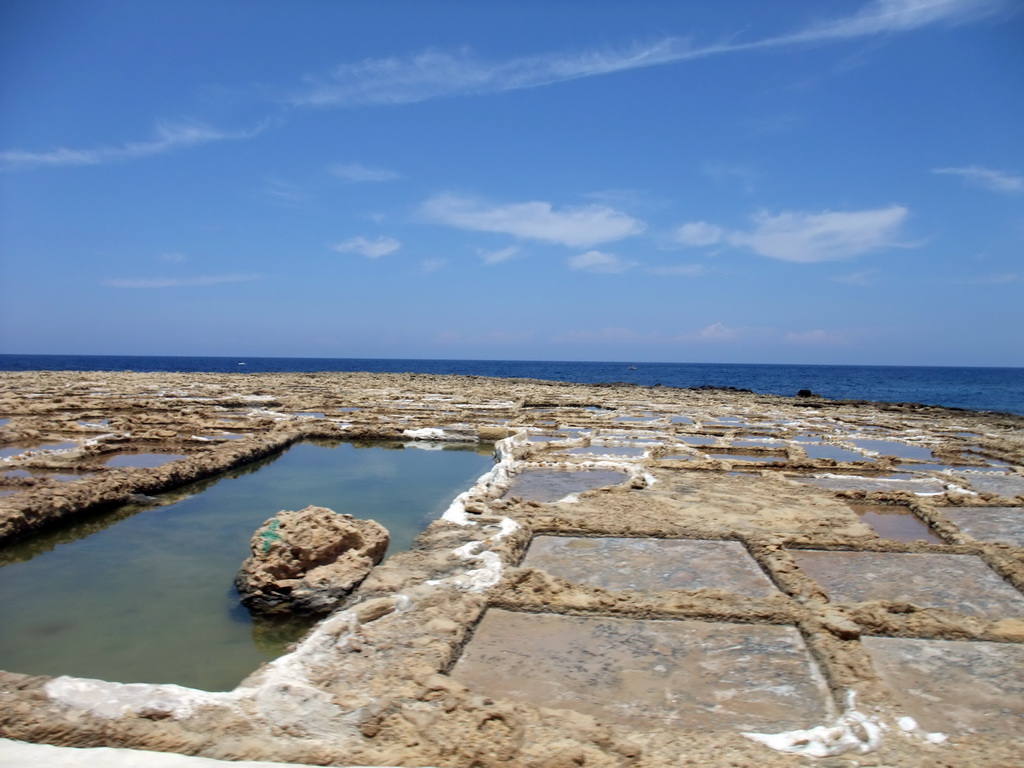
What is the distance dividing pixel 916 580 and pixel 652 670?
249cm

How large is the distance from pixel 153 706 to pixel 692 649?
255cm

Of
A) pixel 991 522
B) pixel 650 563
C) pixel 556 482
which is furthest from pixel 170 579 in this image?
pixel 991 522

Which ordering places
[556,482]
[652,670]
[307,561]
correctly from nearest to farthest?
[652,670], [307,561], [556,482]

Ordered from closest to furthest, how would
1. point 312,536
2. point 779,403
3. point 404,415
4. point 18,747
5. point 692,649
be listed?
point 18,747
point 692,649
point 312,536
point 404,415
point 779,403

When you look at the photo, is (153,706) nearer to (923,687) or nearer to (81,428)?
(923,687)

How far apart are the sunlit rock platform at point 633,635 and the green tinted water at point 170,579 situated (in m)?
0.40

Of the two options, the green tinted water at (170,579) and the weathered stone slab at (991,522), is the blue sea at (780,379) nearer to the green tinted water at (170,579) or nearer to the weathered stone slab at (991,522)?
the weathered stone slab at (991,522)

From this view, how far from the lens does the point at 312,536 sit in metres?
4.64

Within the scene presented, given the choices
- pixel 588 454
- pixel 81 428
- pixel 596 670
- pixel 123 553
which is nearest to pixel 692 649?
pixel 596 670

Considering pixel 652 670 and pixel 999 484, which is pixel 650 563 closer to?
pixel 652 670

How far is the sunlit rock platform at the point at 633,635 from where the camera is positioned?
2570 mm

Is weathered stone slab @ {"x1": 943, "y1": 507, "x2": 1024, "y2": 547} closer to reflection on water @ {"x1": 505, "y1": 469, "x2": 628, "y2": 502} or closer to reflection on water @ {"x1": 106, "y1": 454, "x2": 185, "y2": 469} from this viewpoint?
reflection on water @ {"x1": 505, "y1": 469, "x2": 628, "y2": 502}

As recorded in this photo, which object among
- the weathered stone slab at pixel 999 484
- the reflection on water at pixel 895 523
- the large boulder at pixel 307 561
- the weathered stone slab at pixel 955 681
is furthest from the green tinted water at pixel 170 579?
the weathered stone slab at pixel 999 484

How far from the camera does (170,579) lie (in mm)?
4785
